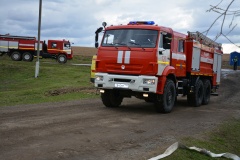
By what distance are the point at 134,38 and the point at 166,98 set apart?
2.27 meters

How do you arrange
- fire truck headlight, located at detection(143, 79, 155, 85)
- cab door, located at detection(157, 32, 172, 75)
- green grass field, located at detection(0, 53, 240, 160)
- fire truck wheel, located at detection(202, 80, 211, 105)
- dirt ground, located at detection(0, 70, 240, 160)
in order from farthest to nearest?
fire truck wheel, located at detection(202, 80, 211, 105) < cab door, located at detection(157, 32, 172, 75) < fire truck headlight, located at detection(143, 79, 155, 85) < green grass field, located at detection(0, 53, 240, 160) < dirt ground, located at detection(0, 70, 240, 160)

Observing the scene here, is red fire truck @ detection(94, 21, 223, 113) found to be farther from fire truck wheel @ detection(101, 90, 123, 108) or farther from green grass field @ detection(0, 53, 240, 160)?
green grass field @ detection(0, 53, 240, 160)

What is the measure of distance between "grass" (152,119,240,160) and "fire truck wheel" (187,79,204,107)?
4117mm

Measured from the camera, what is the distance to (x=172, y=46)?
12688 mm

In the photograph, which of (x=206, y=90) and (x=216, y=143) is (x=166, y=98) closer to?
(x=216, y=143)

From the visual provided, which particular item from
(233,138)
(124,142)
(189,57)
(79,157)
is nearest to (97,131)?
(124,142)

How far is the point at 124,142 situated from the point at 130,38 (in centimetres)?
495

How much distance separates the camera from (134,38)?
39.0 ft

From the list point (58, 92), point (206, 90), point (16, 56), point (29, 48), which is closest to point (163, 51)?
point (206, 90)

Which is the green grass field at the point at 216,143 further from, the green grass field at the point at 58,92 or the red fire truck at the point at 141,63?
the red fire truck at the point at 141,63

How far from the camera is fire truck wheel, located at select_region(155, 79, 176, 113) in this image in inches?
473

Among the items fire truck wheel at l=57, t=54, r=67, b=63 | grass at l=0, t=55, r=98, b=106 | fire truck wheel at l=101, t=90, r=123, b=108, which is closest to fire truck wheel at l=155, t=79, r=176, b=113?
fire truck wheel at l=101, t=90, r=123, b=108

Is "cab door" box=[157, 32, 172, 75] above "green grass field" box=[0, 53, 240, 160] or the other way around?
above

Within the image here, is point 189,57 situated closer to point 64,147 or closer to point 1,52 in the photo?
point 64,147
